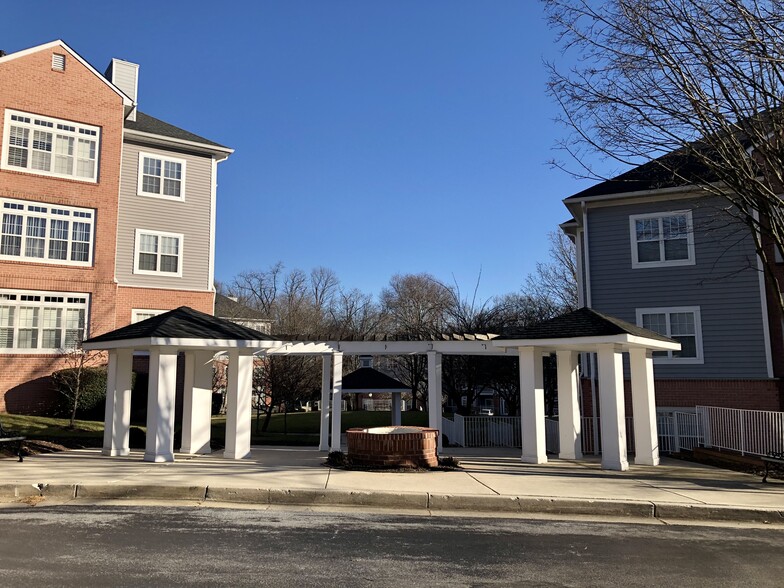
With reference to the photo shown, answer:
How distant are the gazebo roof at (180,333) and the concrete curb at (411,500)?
386 centimetres

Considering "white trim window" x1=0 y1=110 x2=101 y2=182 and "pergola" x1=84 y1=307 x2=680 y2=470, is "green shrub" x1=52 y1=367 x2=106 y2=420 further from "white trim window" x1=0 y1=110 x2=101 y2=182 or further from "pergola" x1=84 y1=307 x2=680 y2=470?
"white trim window" x1=0 y1=110 x2=101 y2=182

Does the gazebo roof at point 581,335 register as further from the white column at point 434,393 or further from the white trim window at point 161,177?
the white trim window at point 161,177

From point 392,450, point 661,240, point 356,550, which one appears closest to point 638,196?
point 661,240

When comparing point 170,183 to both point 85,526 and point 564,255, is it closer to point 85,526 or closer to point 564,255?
point 85,526

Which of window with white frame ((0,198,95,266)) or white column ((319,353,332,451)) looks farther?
window with white frame ((0,198,95,266))

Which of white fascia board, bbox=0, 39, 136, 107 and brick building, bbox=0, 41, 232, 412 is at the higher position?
white fascia board, bbox=0, 39, 136, 107

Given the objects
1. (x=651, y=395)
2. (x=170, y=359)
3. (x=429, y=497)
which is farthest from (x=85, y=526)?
(x=651, y=395)

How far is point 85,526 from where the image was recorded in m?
7.30

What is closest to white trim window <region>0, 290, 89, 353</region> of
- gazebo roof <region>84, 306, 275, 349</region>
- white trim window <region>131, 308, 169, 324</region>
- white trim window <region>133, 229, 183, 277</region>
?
white trim window <region>131, 308, 169, 324</region>

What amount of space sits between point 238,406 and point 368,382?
10021 mm

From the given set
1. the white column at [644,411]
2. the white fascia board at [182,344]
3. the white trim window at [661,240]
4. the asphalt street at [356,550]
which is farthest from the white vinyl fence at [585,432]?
the asphalt street at [356,550]

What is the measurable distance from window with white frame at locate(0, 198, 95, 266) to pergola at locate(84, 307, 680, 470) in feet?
30.5

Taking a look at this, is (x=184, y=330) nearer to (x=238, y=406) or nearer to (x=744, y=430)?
(x=238, y=406)

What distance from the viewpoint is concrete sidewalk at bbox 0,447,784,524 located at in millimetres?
8953
